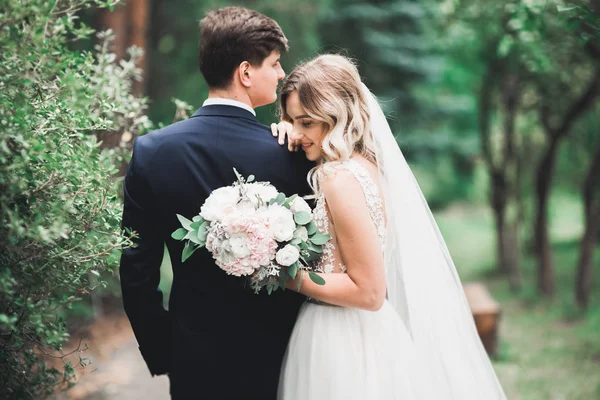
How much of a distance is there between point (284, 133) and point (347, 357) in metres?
1.03

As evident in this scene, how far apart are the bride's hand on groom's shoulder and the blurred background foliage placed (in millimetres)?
1001

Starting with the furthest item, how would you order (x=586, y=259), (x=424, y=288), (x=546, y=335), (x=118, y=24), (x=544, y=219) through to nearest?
(x=544, y=219) → (x=586, y=259) → (x=546, y=335) → (x=118, y=24) → (x=424, y=288)

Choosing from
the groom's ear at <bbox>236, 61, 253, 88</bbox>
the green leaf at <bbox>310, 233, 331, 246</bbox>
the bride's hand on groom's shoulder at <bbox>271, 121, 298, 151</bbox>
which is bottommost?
the green leaf at <bbox>310, 233, 331, 246</bbox>

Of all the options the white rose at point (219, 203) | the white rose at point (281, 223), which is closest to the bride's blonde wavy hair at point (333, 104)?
the white rose at point (281, 223)

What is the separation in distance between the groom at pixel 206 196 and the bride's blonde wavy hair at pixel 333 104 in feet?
0.38

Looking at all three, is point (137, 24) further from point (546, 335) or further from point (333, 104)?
point (546, 335)

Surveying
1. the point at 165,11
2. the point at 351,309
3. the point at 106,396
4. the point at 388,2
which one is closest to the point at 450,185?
the point at 388,2

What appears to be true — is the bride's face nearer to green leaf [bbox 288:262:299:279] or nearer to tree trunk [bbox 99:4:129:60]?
green leaf [bbox 288:262:299:279]

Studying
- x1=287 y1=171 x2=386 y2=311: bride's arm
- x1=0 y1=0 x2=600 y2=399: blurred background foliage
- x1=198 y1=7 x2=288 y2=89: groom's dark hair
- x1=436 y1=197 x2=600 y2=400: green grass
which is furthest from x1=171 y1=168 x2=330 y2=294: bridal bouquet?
x1=436 y1=197 x2=600 y2=400: green grass

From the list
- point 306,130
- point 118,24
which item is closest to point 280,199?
point 306,130

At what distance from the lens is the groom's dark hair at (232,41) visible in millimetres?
2508

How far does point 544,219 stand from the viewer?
350 inches

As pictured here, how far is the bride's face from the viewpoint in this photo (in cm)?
258

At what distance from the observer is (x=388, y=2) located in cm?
1109
